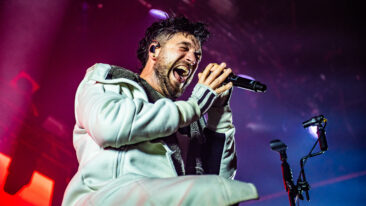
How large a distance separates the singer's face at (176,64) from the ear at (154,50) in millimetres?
84

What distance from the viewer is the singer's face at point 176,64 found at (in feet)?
5.93

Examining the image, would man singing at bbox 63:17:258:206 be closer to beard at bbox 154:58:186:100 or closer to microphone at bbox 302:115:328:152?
beard at bbox 154:58:186:100

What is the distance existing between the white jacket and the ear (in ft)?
2.33

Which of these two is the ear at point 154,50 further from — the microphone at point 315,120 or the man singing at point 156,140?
the microphone at point 315,120

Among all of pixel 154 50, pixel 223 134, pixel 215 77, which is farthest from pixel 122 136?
pixel 154 50

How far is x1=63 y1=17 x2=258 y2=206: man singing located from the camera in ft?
2.89

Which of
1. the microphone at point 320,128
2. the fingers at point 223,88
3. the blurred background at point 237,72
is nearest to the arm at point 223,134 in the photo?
the fingers at point 223,88

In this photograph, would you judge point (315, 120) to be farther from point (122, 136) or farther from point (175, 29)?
point (122, 136)

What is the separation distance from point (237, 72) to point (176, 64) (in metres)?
2.80

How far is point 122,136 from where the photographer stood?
1090mm

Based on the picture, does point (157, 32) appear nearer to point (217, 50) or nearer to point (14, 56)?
point (14, 56)

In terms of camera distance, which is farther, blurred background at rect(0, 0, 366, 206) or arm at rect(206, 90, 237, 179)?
blurred background at rect(0, 0, 366, 206)

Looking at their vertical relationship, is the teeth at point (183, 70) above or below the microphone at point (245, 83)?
above

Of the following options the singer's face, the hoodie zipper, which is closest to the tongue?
the singer's face
